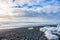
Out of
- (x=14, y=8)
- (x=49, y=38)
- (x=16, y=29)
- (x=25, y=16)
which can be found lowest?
Result: (x=49, y=38)

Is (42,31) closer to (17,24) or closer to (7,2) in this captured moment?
(17,24)

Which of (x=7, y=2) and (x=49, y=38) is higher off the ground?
(x=7, y=2)

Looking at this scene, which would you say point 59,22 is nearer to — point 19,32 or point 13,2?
point 19,32

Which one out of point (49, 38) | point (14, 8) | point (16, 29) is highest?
point (14, 8)

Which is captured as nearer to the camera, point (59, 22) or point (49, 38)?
point (49, 38)

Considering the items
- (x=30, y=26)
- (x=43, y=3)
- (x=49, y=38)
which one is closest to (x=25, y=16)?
(x=30, y=26)

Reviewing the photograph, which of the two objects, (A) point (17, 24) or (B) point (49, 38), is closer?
(B) point (49, 38)

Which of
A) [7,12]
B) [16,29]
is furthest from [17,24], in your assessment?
[7,12]

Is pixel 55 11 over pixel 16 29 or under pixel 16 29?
over
